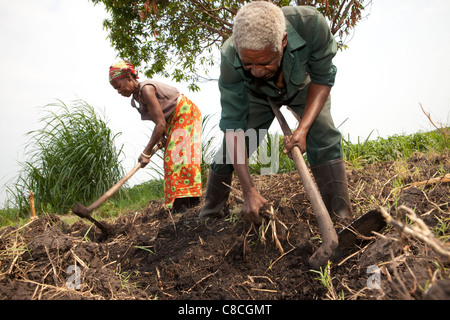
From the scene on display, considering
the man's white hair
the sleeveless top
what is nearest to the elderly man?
the man's white hair

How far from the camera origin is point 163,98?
13.4 ft

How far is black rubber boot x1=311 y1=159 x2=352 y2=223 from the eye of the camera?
2443 millimetres

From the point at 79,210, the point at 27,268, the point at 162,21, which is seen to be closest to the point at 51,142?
the point at 162,21

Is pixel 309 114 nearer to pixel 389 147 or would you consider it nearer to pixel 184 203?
pixel 184 203

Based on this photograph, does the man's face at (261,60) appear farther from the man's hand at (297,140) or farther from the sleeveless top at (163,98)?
the sleeveless top at (163,98)

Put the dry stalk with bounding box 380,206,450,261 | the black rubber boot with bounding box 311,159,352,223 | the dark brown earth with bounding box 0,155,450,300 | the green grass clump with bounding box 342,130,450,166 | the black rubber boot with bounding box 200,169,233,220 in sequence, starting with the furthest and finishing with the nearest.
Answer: the green grass clump with bounding box 342,130,450,166, the black rubber boot with bounding box 200,169,233,220, the black rubber boot with bounding box 311,159,352,223, the dark brown earth with bounding box 0,155,450,300, the dry stalk with bounding box 380,206,450,261

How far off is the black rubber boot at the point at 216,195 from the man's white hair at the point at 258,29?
4.41ft

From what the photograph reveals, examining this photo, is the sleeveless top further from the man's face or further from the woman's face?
the man's face

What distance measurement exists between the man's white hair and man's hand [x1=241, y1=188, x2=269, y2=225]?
2.83 feet

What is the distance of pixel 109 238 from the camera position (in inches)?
125

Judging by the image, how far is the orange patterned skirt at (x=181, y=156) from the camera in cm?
412

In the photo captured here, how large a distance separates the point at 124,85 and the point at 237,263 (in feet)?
8.95

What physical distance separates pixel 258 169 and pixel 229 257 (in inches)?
122

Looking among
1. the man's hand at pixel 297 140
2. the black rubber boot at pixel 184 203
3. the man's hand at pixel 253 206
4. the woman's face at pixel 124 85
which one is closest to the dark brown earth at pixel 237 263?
the man's hand at pixel 253 206
